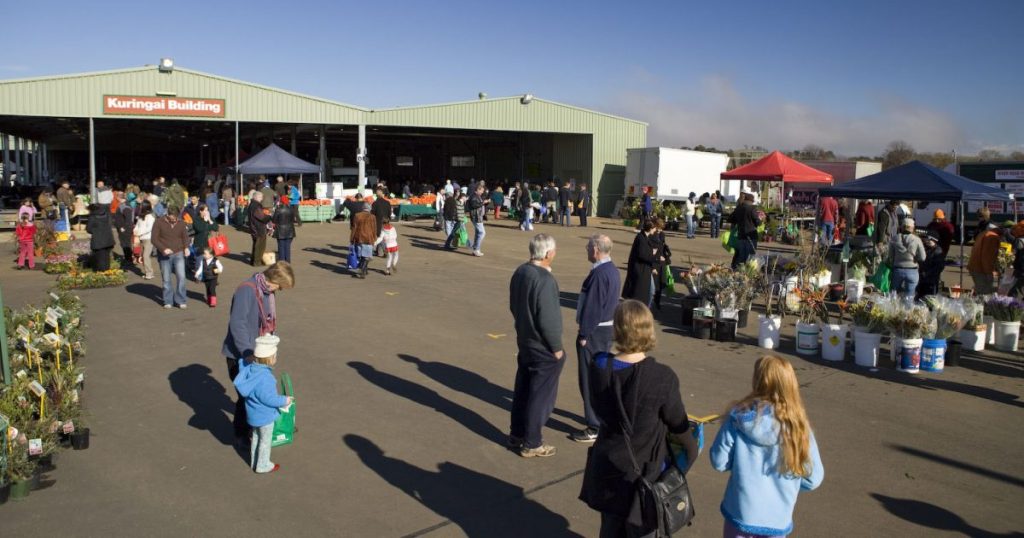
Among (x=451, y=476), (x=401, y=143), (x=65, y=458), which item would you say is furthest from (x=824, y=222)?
(x=401, y=143)

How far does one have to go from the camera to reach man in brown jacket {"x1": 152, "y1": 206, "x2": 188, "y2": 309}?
11.7m

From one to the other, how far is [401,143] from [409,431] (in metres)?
39.2

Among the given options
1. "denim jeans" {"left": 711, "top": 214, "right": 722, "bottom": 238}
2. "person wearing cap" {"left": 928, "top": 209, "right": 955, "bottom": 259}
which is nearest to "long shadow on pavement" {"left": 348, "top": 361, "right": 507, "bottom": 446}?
"person wearing cap" {"left": 928, "top": 209, "right": 955, "bottom": 259}

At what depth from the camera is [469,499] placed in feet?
17.2

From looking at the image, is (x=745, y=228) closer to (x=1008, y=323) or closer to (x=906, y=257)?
(x=906, y=257)

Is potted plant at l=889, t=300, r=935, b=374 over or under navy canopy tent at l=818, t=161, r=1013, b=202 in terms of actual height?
under

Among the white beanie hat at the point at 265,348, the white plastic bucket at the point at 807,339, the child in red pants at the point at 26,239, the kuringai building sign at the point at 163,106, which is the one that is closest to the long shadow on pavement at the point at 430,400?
the white beanie hat at the point at 265,348

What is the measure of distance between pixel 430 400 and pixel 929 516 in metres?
4.30

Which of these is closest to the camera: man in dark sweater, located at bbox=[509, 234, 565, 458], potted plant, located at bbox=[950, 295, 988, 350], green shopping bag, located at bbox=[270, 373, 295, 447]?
man in dark sweater, located at bbox=[509, 234, 565, 458]

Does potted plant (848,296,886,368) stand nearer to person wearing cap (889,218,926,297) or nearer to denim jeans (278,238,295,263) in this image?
person wearing cap (889,218,926,297)

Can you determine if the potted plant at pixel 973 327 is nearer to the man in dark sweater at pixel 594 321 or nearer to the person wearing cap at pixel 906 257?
the person wearing cap at pixel 906 257

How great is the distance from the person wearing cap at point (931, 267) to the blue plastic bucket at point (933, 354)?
12.6 feet

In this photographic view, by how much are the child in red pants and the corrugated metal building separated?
7.10 m

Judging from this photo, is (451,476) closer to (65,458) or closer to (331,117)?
(65,458)
